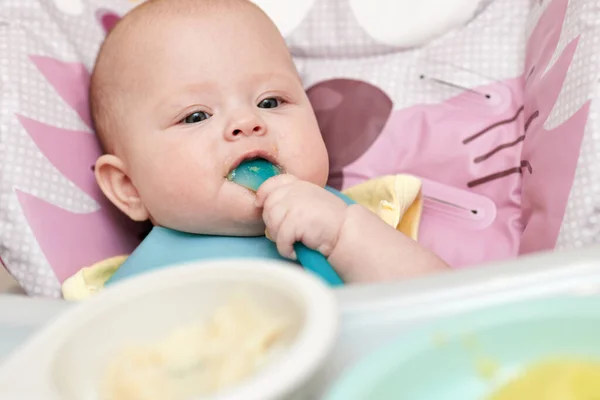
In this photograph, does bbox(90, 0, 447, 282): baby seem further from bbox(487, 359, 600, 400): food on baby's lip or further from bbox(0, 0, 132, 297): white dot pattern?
bbox(487, 359, 600, 400): food on baby's lip

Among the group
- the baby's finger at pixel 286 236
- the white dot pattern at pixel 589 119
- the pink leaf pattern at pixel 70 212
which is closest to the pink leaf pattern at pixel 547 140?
the white dot pattern at pixel 589 119

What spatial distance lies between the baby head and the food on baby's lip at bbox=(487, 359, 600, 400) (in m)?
0.43

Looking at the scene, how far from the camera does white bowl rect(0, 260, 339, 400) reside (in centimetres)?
33

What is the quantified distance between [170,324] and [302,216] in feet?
0.91

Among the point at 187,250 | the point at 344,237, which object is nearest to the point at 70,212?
the point at 187,250

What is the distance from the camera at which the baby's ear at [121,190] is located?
88cm

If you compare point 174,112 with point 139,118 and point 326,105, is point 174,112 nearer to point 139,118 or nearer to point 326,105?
point 139,118

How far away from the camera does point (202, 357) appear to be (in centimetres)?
42

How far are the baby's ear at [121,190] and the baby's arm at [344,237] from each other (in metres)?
0.24

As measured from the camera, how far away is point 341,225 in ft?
2.25

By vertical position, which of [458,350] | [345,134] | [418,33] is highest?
[458,350]

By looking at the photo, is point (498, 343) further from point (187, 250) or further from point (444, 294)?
point (187, 250)

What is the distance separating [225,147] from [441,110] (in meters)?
0.41

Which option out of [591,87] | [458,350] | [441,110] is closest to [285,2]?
[441,110]
